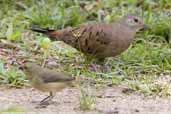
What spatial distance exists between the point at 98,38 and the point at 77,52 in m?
0.70

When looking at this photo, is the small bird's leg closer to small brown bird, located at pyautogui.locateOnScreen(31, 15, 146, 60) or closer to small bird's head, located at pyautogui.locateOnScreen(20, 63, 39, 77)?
small bird's head, located at pyautogui.locateOnScreen(20, 63, 39, 77)

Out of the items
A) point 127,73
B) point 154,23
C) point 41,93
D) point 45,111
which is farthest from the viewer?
point 154,23

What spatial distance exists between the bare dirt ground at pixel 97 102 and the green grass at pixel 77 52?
21 cm

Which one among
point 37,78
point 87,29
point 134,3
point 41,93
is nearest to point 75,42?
point 87,29

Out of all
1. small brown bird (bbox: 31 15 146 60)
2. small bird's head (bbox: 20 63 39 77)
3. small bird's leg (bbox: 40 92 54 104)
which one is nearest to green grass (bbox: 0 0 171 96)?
small brown bird (bbox: 31 15 146 60)

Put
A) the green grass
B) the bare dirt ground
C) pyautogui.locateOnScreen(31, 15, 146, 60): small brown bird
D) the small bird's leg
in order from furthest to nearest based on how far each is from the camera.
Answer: pyautogui.locateOnScreen(31, 15, 146, 60): small brown bird → the green grass → the small bird's leg → the bare dirt ground

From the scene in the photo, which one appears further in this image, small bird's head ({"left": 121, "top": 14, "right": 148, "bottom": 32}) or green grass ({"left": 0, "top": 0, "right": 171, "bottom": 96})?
small bird's head ({"left": 121, "top": 14, "right": 148, "bottom": 32})

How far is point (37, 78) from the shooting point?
670 centimetres

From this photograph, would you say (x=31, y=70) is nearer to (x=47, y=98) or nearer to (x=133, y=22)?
(x=47, y=98)

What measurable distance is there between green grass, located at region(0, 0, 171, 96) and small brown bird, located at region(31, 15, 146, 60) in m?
0.18

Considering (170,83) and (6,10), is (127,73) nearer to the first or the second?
(170,83)

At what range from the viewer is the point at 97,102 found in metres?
6.96

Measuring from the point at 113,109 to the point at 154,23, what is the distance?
315 cm

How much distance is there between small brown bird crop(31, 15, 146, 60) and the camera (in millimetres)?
8305
